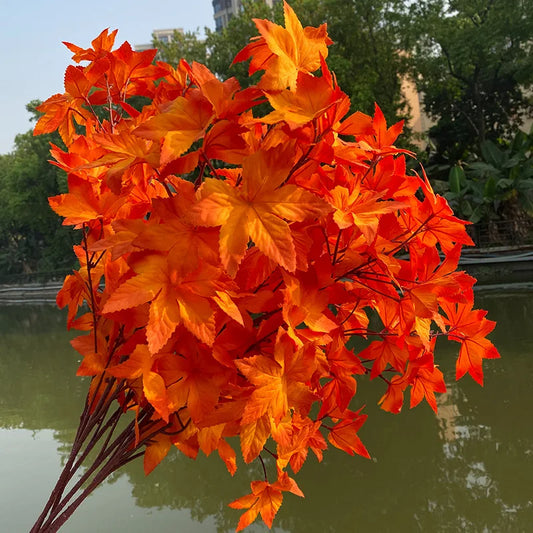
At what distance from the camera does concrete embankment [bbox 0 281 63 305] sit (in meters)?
16.4

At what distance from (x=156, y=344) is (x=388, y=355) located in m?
0.33

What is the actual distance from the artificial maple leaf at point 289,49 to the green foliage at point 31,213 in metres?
14.7

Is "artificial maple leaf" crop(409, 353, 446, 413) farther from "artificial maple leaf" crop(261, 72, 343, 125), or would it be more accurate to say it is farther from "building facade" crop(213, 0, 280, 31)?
"building facade" crop(213, 0, 280, 31)

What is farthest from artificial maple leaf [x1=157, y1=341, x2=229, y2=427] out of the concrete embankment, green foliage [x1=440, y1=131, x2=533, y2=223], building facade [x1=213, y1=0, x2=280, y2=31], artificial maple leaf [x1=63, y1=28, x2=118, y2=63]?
building facade [x1=213, y1=0, x2=280, y2=31]

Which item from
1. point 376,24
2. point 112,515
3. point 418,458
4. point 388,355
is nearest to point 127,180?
point 388,355

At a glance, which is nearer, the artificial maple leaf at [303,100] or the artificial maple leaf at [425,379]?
the artificial maple leaf at [303,100]

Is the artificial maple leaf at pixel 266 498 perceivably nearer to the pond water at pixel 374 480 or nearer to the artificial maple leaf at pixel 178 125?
the artificial maple leaf at pixel 178 125

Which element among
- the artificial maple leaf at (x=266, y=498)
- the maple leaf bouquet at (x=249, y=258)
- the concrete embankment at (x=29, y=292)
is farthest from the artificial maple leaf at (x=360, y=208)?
the concrete embankment at (x=29, y=292)

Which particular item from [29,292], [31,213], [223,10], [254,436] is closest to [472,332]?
[254,436]

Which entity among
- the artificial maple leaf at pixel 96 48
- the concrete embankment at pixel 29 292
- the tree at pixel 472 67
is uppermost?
the tree at pixel 472 67

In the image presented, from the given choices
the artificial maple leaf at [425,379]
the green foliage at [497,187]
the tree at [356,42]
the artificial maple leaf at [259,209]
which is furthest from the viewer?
the tree at [356,42]

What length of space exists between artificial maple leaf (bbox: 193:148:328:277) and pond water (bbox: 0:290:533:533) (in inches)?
67.5

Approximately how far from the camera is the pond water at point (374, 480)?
1888mm

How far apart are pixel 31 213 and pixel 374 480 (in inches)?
679
